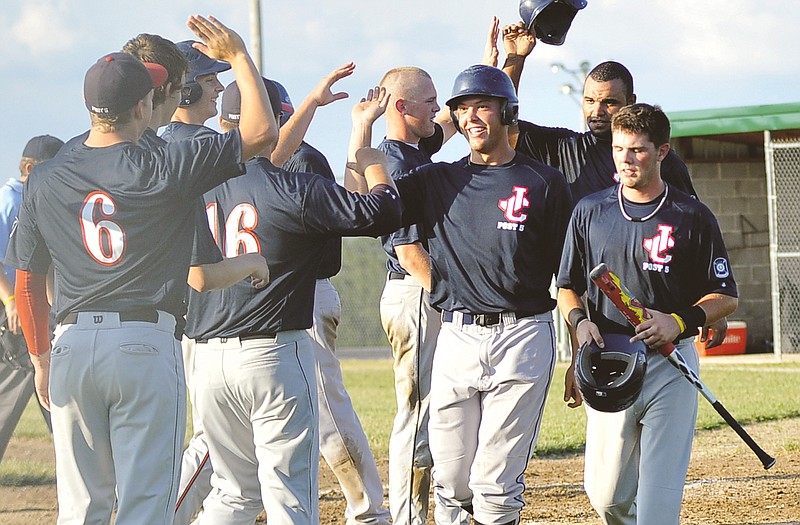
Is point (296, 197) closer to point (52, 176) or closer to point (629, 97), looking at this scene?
point (52, 176)

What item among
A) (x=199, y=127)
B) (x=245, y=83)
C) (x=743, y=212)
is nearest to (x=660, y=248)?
(x=245, y=83)

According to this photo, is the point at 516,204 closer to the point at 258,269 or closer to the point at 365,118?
the point at 365,118

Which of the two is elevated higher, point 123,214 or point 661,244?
point 123,214

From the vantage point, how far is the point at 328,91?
455cm

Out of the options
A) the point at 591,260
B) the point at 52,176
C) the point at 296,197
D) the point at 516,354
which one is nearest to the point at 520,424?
the point at 516,354

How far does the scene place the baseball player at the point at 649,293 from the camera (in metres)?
4.24

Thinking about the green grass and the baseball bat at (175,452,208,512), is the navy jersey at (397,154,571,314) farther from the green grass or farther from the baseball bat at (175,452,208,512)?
the green grass

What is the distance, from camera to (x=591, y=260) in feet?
14.6

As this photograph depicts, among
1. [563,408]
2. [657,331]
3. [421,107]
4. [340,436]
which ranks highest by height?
[421,107]

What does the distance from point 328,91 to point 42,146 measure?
2715mm

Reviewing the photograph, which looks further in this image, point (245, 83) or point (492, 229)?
point (492, 229)

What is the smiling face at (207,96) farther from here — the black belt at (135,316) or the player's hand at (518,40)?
the black belt at (135,316)

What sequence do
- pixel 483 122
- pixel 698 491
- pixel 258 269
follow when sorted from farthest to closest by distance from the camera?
pixel 698 491 < pixel 483 122 < pixel 258 269

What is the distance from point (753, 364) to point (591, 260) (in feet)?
40.3
